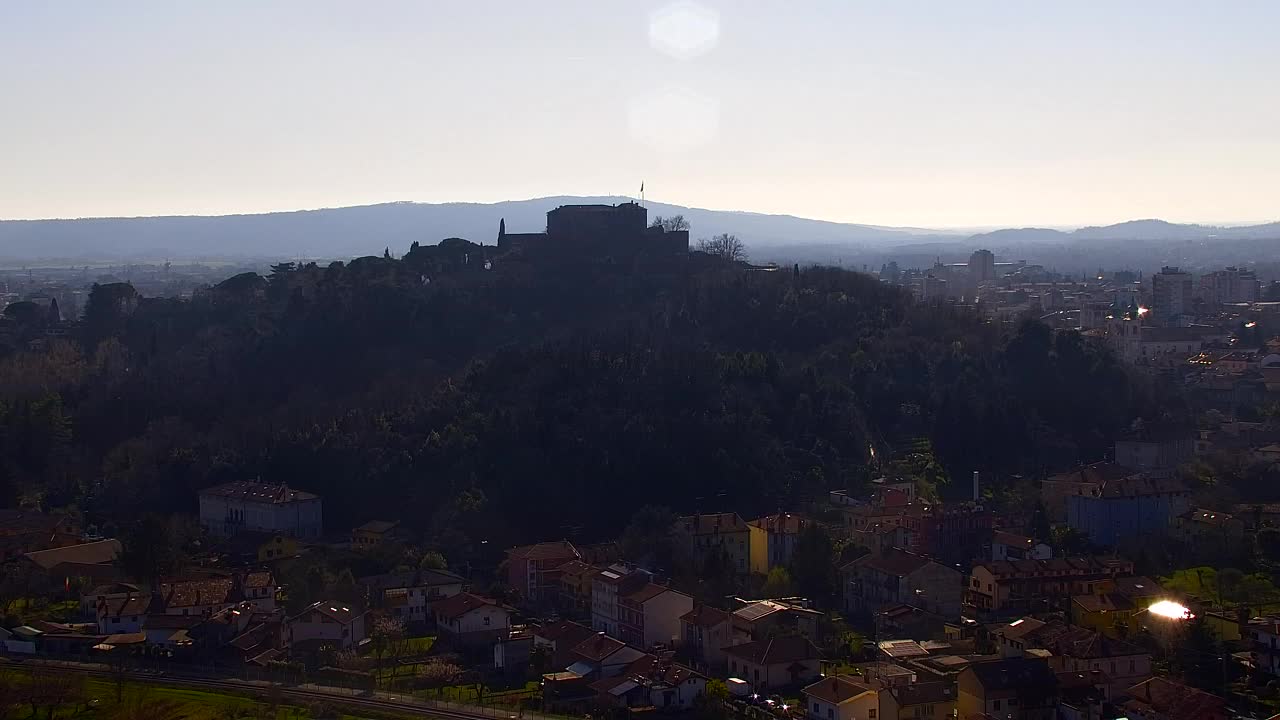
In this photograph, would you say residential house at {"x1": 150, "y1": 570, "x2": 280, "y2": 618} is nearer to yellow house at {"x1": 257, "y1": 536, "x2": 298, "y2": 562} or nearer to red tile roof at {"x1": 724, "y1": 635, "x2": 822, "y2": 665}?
yellow house at {"x1": 257, "y1": 536, "x2": 298, "y2": 562}

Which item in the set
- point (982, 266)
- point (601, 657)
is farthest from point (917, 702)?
point (982, 266)

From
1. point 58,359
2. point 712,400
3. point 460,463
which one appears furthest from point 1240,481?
point 58,359

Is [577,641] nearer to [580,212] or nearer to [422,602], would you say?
[422,602]

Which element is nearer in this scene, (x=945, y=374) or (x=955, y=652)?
(x=955, y=652)

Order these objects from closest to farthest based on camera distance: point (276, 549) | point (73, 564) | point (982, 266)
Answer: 1. point (73, 564)
2. point (276, 549)
3. point (982, 266)

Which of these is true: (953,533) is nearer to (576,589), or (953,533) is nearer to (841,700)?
(576,589)

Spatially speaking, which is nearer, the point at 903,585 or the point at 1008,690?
the point at 1008,690
